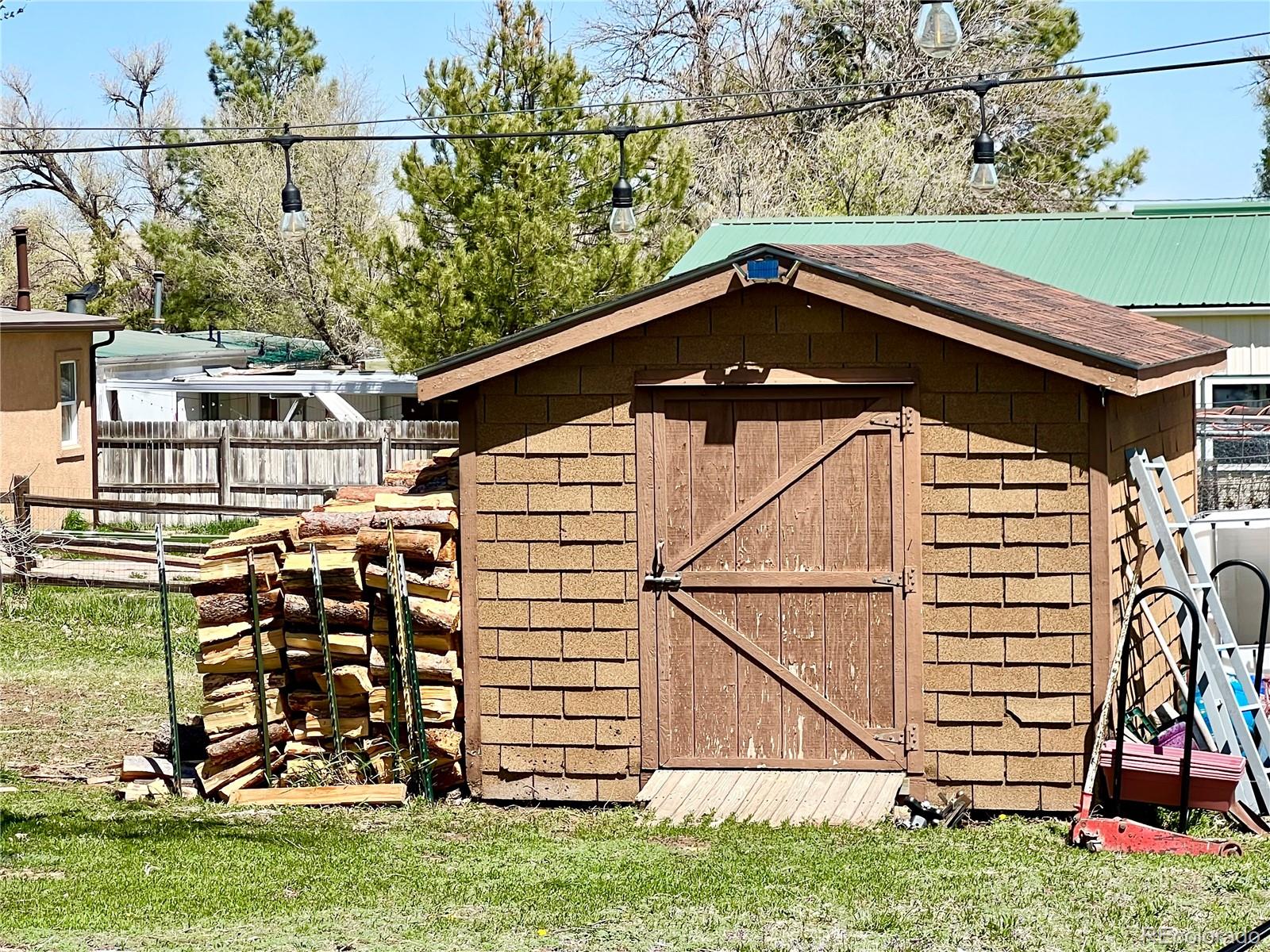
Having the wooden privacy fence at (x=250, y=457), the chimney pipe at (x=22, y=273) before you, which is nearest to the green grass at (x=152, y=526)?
the wooden privacy fence at (x=250, y=457)

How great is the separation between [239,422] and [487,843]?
1793 cm

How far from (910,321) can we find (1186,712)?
268 cm

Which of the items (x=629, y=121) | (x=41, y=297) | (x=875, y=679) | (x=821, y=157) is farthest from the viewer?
(x=41, y=297)

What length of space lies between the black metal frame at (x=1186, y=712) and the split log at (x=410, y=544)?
13.3 ft

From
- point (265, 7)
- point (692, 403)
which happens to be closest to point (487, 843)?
point (692, 403)

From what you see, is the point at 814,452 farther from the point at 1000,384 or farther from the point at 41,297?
the point at 41,297

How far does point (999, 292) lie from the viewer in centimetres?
1040

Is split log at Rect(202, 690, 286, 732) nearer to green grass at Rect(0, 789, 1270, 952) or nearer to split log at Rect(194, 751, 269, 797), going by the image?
split log at Rect(194, 751, 269, 797)

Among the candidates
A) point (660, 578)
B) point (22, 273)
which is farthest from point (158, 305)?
point (660, 578)

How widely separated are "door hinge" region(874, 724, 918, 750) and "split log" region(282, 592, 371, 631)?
128 inches

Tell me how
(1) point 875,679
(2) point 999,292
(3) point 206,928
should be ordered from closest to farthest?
1. (3) point 206,928
2. (1) point 875,679
3. (2) point 999,292

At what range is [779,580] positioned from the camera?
948 cm

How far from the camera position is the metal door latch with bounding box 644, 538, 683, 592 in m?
9.56

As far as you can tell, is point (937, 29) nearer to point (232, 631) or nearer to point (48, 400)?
point (232, 631)
